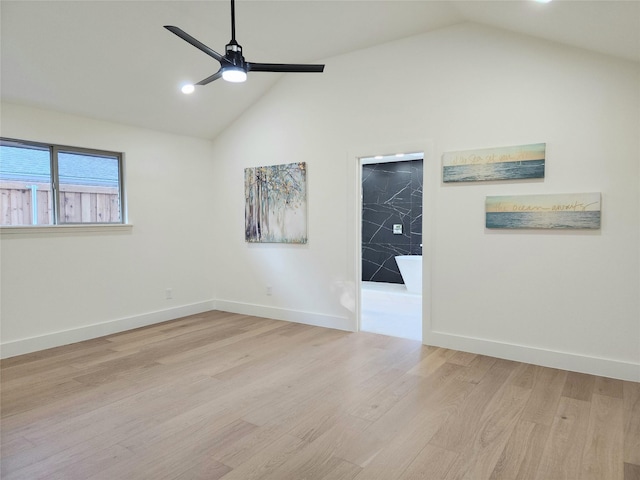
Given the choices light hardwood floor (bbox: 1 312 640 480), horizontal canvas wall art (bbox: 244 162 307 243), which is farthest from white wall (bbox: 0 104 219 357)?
horizontal canvas wall art (bbox: 244 162 307 243)

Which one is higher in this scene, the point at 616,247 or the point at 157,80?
the point at 157,80

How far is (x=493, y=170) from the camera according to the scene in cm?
373

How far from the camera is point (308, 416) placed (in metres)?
2.68

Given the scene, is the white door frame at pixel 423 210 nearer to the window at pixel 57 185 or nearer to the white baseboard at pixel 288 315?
the white baseboard at pixel 288 315

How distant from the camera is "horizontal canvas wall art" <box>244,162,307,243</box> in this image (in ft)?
16.5

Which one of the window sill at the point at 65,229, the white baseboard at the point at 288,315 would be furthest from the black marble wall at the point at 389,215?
the window sill at the point at 65,229

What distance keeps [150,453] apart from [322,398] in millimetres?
1188

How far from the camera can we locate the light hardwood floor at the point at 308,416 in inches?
84.4

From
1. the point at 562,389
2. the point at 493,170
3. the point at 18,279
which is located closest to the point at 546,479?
the point at 562,389

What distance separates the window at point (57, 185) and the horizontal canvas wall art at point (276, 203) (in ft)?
5.22

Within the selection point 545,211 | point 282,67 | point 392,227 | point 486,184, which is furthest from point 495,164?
point 392,227

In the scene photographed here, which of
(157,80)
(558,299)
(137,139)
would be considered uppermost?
(157,80)

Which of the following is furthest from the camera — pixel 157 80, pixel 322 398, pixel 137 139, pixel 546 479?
pixel 137 139

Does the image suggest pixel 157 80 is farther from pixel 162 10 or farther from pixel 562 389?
pixel 562 389
